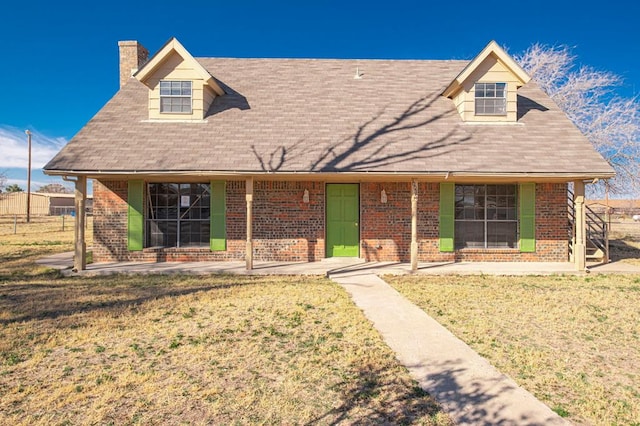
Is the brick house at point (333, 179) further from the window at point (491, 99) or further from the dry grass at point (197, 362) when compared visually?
the dry grass at point (197, 362)

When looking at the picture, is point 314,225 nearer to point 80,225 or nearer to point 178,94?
point 178,94

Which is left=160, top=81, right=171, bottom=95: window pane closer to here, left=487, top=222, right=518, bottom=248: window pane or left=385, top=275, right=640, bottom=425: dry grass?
left=385, top=275, right=640, bottom=425: dry grass

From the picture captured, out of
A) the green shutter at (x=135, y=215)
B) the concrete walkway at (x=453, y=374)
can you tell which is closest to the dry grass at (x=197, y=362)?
the concrete walkway at (x=453, y=374)

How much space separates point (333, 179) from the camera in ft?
36.6

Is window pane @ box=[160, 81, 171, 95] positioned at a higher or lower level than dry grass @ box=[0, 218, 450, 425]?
higher

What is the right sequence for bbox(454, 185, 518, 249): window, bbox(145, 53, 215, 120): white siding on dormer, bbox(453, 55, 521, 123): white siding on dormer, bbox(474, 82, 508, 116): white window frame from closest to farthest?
bbox(454, 185, 518, 249): window
bbox(145, 53, 215, 120): white siding on dormer
bbox(453, 55, 521, 123): white siding on dormer
bbox(474, 82, 508, 116): white window frame

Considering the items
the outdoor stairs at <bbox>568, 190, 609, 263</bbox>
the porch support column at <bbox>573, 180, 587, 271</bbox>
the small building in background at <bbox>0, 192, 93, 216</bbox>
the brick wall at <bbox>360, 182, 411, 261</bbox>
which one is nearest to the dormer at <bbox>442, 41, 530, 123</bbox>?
the porch support column at <bbox>573, 180, 587, 271</bbox>

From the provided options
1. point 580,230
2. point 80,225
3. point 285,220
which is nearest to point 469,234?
point 580,230

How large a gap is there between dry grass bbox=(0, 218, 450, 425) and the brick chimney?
28.9ft

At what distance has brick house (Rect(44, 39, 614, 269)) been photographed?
10.5m

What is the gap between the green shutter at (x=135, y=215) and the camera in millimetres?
11031

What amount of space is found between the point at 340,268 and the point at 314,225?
1598mm

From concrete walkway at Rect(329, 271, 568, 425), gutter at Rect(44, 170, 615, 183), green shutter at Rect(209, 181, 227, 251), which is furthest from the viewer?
green shutter at Rect(209, 181, 227, 251)

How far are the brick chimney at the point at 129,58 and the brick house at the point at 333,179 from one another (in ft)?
6.53
